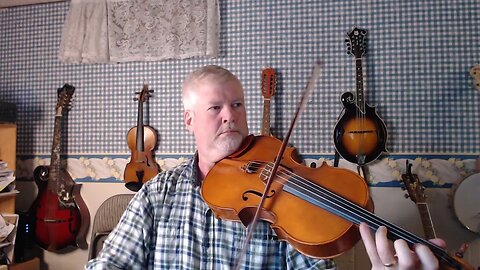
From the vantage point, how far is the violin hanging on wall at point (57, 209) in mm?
2340

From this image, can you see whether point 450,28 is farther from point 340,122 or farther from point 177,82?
point 177,82

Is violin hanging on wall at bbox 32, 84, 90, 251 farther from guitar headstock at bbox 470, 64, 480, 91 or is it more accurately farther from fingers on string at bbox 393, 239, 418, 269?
guitar headstock at bbox 470, 64, 480, 91

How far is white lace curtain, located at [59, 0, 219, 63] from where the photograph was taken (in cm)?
Result: 229

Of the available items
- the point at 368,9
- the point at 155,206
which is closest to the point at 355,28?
the point at 368,9

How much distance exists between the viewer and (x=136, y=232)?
45.9 inches

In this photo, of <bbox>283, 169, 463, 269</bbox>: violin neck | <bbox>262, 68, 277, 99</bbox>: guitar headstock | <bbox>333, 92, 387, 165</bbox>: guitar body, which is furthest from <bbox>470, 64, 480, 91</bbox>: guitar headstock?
<bbox>283, 169, 463, 269</bbox>: violin neck

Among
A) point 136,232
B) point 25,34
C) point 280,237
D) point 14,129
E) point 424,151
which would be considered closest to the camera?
point 280,237

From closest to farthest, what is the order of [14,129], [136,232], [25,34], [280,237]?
[280,237] < [136,232] < [14,129] < [25,34]

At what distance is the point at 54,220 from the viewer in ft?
7.64

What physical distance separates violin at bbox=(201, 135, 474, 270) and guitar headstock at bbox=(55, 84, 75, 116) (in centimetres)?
170

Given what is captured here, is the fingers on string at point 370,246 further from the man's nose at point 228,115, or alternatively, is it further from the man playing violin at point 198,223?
the man's nose at point 228,115

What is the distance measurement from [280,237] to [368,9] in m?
1.61

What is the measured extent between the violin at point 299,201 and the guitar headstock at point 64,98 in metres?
1.70

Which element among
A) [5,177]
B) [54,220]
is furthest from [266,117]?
[5,177]
